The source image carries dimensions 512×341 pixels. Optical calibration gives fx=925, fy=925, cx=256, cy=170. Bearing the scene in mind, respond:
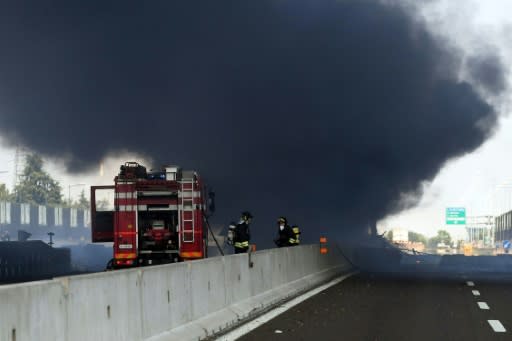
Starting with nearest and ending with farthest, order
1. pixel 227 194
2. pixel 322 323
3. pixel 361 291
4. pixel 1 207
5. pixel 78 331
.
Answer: pixel 78 331
pixel 322 323
pixel 361 291
pixel 227 194
pixel 1 207

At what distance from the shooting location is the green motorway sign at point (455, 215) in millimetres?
105125

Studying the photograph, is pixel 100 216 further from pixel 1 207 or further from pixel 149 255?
pixel 1 207

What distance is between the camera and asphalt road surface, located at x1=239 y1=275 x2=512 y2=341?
38.2ft

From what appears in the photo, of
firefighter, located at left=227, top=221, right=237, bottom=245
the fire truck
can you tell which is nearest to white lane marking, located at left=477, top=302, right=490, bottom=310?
firefighter, located at left=227, top=221, right=237, bottom=245

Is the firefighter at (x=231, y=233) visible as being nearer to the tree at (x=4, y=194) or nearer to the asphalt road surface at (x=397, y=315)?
the asphalt road surface at (x=397, y=315)

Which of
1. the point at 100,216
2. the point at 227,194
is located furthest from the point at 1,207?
the point at 100,216

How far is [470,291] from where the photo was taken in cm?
1973

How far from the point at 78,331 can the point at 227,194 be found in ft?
269

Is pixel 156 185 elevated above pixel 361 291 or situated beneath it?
elevated above

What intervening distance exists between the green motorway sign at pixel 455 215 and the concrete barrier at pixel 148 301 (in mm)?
89491

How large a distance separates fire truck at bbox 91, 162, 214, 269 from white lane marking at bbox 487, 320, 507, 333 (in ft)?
41.0

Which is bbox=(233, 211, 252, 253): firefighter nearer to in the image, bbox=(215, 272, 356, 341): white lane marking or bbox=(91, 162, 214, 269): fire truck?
bbox=(215, 272, 356, 341): white lane marking

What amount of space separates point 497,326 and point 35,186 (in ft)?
557

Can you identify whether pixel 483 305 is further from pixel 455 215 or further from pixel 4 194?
pixel 4 194
